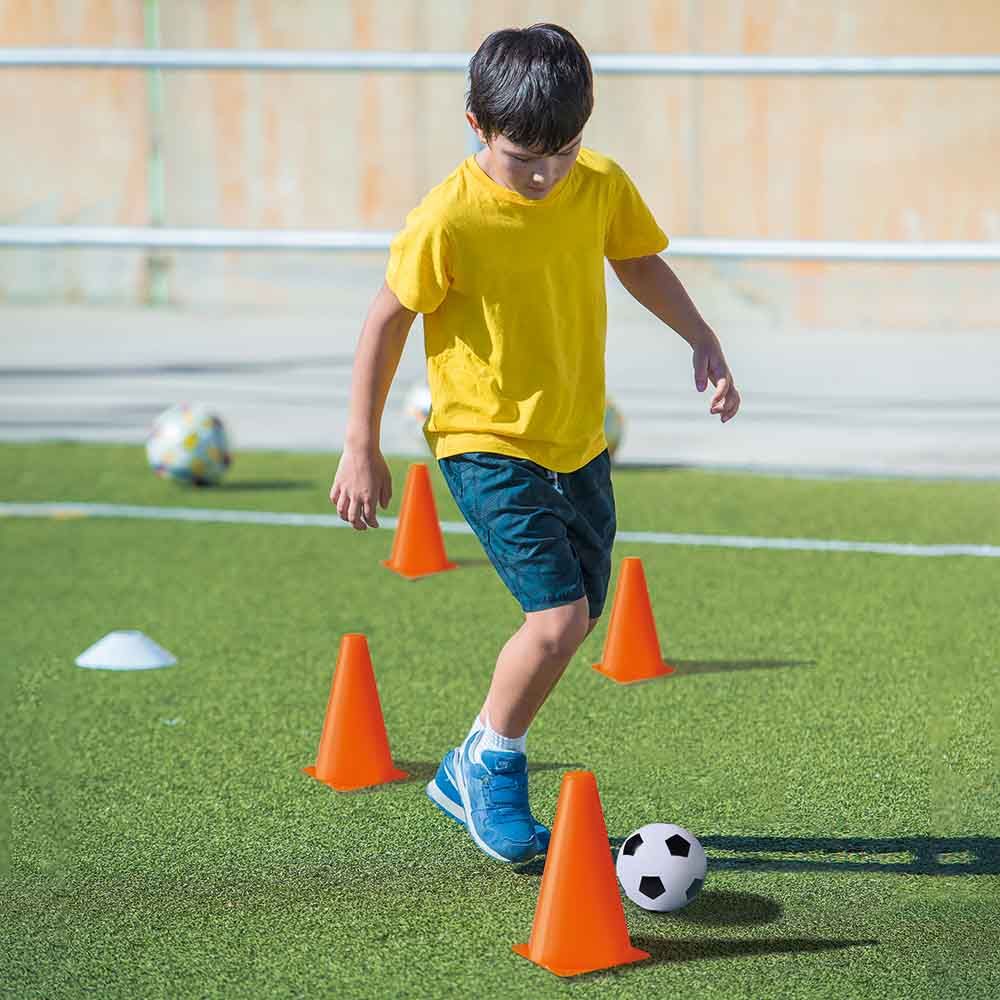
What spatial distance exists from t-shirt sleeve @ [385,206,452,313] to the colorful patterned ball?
4.11 meters

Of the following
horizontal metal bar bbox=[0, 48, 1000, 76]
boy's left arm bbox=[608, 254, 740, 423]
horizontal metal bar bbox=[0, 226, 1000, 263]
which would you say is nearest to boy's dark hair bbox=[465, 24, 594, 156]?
boy's left arm bbox=[608, 254, 740, 423]

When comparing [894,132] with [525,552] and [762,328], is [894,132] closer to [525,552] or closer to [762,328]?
[762,328]

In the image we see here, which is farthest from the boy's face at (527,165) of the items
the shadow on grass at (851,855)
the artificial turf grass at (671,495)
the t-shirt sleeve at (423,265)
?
the artificial turf grass at (671,495)

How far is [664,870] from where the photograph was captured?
346 cm

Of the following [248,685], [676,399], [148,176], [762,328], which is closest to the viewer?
[248,685]

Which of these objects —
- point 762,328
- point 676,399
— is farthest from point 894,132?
point 676,399

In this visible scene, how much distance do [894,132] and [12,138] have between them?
828 cm

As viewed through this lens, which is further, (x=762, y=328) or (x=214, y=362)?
(x=762, y=328)

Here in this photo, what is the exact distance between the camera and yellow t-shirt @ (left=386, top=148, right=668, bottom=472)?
364 centimetres

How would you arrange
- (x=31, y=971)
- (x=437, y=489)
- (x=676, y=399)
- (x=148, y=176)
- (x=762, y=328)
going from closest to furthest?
1. (x=31, y=971)
2. (x=437, y=489)
3. (x=676, y=399)
4. (x=762, y=328)
5. (x=148, y=176)

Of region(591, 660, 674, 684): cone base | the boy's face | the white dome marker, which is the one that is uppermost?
the boy's face

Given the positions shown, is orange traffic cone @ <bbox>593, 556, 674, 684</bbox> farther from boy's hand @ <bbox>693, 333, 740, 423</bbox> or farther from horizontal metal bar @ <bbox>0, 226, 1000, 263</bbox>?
horizontal metal bar @ <bbox>0, 226, 1000, 263</bbox>

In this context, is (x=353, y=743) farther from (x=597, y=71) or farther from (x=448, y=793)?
(x=597, y=71)

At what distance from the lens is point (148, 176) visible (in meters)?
16.6
